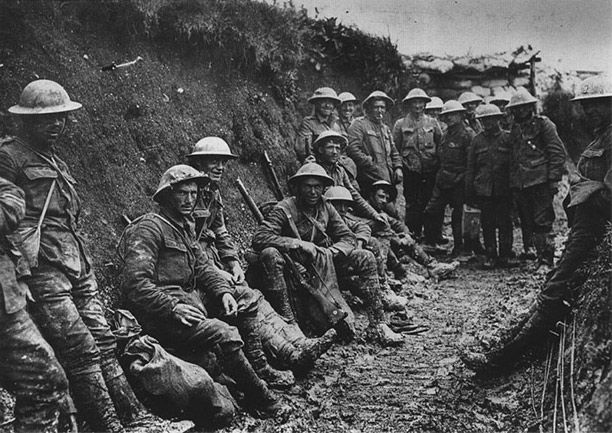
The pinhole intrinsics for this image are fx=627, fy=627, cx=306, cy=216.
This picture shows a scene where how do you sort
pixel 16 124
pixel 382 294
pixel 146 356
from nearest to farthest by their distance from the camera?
1. pixel 146 356
2. pixel 16 124
3. pixel 382 294

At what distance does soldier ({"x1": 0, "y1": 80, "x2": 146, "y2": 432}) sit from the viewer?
4.14 meters

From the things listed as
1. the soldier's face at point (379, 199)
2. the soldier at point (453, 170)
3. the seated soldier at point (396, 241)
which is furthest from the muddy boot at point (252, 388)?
the soldier at point (453, 170)

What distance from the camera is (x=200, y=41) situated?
8.66 m

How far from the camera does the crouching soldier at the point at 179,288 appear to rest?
4.90 m

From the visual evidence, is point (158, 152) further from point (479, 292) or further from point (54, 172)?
point (479, 292)

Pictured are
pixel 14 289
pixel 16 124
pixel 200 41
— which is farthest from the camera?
pixel 200 41

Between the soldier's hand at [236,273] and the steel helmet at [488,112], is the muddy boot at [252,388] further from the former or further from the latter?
the steel helmet at [488,112]

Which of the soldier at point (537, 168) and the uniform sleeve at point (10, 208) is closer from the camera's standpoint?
the uniform sleeve at point (10, 208)

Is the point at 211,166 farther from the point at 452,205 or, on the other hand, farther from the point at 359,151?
the point at 452,205

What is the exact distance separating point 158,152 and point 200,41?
2.12m

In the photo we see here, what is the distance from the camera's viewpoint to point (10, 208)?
3773 millimetres

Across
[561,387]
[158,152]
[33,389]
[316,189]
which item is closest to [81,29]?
[158,152]

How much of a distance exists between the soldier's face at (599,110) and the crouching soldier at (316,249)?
297cm

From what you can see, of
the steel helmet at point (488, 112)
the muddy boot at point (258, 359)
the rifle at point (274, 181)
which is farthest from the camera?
the steel helmet at point (488, 112)
